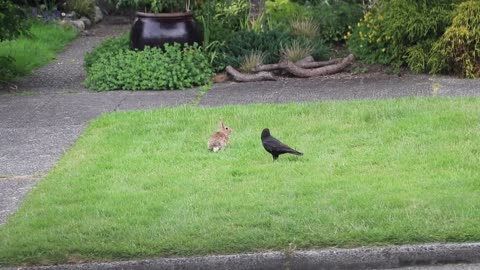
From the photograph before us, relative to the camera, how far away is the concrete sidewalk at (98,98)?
9.85m

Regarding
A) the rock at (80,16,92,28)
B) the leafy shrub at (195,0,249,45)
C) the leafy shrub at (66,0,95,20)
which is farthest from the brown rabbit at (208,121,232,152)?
the leafy shrub at (66,0,95,20)

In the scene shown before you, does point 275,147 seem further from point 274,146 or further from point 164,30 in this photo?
point 164,30

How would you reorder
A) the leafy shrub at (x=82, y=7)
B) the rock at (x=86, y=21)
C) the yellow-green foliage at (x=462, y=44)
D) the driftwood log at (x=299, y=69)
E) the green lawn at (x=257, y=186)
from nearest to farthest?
the green lawn at (x=257, y=186), the yellow-green foliage at (x=462, y=44), the driftwood log at (x=299, y=69), the rock at (x=86, y=21), the leafy shrub at (x=82, y=7)

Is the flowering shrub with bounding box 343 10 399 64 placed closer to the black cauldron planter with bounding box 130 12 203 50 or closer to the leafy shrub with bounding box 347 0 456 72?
the leafy shrub with bounding box 347 0 456 72

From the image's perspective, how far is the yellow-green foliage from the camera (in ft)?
41.2

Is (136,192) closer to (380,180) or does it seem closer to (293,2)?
(380,180)

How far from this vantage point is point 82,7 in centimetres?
2098

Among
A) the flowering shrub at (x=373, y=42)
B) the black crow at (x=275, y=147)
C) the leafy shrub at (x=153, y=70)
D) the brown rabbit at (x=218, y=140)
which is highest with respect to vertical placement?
the black crow at (x=275, y=147)

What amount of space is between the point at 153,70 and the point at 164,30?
38.7 inches

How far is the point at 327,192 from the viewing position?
742 cm

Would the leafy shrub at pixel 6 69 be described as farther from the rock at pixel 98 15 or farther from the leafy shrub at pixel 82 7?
the rock at pixel 98 15

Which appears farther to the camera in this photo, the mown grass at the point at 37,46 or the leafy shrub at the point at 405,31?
the mown grass at the point at 37,46

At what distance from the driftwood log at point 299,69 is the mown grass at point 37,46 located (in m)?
3.35

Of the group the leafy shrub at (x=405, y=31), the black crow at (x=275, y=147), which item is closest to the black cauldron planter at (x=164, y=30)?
the leafy shrub at (x=405, y=31)
